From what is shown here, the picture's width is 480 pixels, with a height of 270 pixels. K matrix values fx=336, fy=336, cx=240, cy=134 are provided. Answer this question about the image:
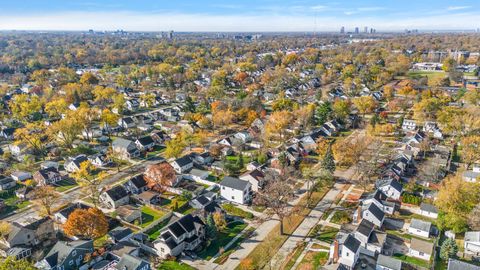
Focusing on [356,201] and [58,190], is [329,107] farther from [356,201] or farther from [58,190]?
[58,190]

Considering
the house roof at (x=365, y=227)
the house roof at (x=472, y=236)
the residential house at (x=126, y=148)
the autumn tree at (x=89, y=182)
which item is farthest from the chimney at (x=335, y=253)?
A: the residential house at (x=126, y=148)

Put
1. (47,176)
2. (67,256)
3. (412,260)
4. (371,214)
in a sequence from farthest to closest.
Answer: (47,176) → (371,214) → (412,260) → (67,256)

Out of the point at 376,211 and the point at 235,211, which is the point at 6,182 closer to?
the point at 235,211

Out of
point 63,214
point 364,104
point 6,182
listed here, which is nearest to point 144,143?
point 6,182

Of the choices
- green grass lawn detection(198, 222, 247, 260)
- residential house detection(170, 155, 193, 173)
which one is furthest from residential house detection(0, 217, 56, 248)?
residential house detection(170, 155, 193, 173)

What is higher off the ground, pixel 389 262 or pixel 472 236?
pixel 472 236

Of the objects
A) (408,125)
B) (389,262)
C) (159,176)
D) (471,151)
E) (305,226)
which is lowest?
(305,226)
